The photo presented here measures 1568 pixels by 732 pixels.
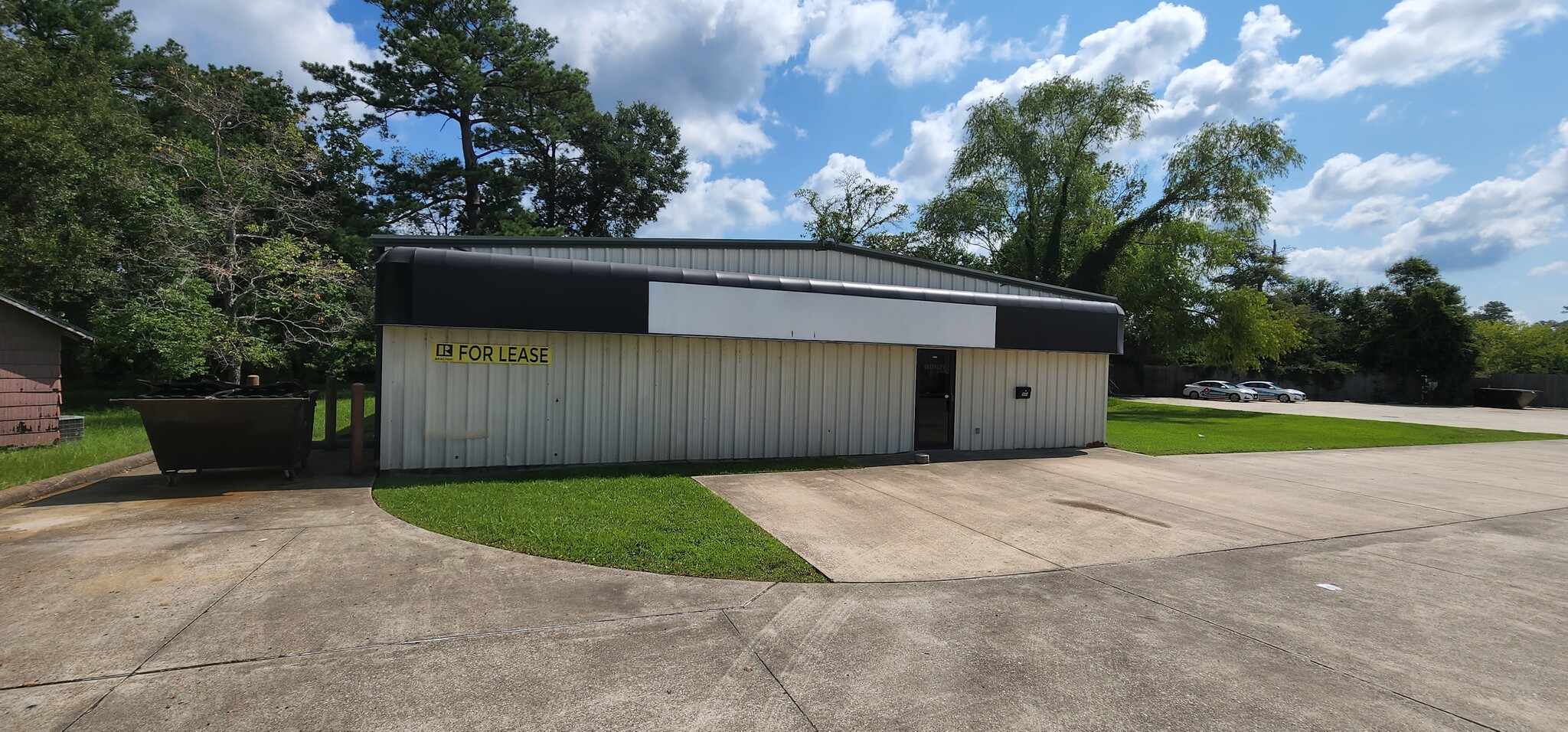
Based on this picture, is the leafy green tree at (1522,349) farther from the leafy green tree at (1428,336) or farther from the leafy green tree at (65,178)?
the leafy green tree at (65,178)

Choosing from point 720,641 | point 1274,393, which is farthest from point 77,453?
point 1274,393

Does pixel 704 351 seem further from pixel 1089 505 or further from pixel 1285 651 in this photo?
pixel 1285 651

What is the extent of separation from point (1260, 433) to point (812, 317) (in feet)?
51.1

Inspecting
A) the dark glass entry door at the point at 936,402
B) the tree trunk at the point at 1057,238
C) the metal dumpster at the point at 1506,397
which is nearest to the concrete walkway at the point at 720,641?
the dark glass entry door at the point at 936,402

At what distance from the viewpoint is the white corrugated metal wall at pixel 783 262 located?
385 inches

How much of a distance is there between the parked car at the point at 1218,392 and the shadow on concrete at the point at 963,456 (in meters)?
33.0

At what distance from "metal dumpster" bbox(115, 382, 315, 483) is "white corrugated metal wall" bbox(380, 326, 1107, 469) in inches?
41.0

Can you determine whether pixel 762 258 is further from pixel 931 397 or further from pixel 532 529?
pixel 532 529

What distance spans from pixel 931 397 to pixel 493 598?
924 centimetres

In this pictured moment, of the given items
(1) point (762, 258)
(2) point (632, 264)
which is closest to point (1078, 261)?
(1) point (762, 258)

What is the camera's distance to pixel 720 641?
400 cm

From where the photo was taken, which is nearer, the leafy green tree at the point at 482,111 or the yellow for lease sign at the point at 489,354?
the yellow for lease sign at the point at 489,354

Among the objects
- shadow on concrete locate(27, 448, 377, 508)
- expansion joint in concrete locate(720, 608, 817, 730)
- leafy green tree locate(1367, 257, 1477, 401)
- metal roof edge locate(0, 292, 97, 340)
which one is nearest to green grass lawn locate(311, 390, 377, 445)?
shadow on concrete locate(27, 448, 377, 508)

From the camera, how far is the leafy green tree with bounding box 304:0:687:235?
29641mm
